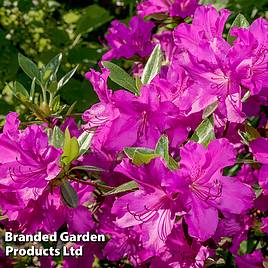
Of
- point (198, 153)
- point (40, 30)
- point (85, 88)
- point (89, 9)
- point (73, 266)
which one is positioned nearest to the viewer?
point (198, 153)

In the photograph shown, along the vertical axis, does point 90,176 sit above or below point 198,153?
Result: below

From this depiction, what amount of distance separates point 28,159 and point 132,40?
0.66 metres

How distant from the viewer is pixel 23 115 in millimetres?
1836

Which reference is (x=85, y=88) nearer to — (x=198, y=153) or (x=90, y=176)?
(x=90, y=176)

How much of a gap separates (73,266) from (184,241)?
0.37m

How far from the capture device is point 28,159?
1.12 metres

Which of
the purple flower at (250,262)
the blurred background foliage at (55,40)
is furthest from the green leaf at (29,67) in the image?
the purple flower at (250,262)

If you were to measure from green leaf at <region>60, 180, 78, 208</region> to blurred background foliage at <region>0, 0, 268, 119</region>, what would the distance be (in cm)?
74

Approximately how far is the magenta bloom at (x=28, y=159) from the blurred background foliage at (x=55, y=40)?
0.69m

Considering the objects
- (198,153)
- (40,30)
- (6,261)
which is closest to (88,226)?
(198,153)

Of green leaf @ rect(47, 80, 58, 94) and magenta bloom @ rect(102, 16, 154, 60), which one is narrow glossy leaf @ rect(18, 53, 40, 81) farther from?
magenta bloom @ rect(102, 16, 154, 60)

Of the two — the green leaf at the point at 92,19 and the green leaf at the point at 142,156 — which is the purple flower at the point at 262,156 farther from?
the green leaf at the point at 92,19

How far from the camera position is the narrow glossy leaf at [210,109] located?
114cm

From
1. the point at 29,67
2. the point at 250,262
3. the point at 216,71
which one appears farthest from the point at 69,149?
the point at 250,262
